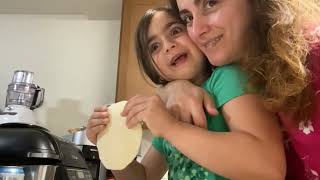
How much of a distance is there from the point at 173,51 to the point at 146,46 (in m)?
0.10

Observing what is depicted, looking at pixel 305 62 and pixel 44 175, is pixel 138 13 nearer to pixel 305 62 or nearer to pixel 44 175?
pixel 44 175

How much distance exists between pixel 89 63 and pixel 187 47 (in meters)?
1.79

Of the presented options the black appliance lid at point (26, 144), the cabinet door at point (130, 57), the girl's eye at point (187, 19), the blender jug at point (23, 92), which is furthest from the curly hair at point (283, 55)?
the blender jug at point (23, 92)

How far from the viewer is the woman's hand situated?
724 mm

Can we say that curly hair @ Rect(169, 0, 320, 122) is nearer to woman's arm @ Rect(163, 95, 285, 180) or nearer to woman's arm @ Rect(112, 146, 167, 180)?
woman's arm @ Rect(163, 95, 285, 180)

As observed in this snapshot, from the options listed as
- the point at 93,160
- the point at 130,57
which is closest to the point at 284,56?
the point at 93,160

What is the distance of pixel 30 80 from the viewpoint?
2.26 meters

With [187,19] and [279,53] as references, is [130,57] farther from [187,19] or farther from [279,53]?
[279,53]

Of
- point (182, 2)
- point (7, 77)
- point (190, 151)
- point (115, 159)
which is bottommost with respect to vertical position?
point (7, 77)

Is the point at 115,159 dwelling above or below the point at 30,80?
above

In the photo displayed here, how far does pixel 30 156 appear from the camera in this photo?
958mm

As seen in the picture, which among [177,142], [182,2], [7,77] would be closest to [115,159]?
[177,142]

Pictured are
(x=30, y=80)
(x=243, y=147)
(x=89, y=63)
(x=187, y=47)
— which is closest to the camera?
(x=243, y=147)

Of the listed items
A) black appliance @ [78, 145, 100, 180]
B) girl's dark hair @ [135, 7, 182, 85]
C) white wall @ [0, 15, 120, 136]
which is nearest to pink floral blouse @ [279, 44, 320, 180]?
girl's dark hair @ [135, 7, 182, 85]
